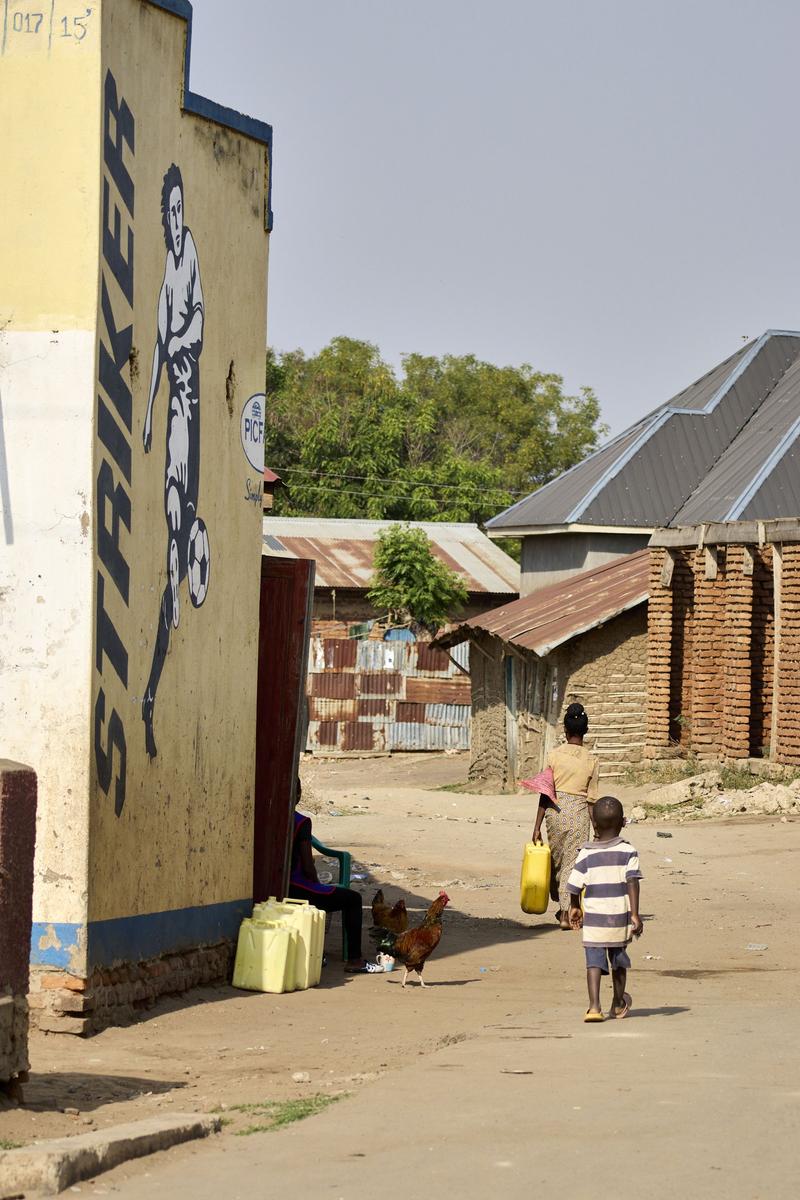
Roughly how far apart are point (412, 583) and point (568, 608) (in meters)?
13.9

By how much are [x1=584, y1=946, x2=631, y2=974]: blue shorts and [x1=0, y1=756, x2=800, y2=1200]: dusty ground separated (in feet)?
0.94

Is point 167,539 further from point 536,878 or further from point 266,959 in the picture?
point 536,878

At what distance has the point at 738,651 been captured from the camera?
23.6 m

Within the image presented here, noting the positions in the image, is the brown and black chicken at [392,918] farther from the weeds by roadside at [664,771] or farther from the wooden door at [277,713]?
the weeds by roadside at [664,771]

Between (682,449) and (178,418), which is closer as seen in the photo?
(178,418)

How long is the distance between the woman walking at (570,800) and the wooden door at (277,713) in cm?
197

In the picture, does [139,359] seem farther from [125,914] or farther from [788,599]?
[788,599]

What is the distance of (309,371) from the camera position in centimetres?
6462

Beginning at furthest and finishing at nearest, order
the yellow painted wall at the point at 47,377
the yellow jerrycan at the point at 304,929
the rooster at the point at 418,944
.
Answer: the yellow jerrycan at the point at 304,929, the rooster at the point at 418,944, the yellow painted wall at the point at 47,377

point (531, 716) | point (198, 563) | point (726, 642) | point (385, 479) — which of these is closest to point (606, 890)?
point (198, 563)

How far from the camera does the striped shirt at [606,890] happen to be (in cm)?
855

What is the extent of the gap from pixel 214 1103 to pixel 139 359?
4.07 m

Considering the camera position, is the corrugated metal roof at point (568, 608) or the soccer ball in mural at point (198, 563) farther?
the corrugated metal roof at point (568, 608)

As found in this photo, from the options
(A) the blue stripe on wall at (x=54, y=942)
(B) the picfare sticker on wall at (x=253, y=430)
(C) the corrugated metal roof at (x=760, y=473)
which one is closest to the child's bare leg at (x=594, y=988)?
(A) the blue stripe on wall at (x=54, y=942)
